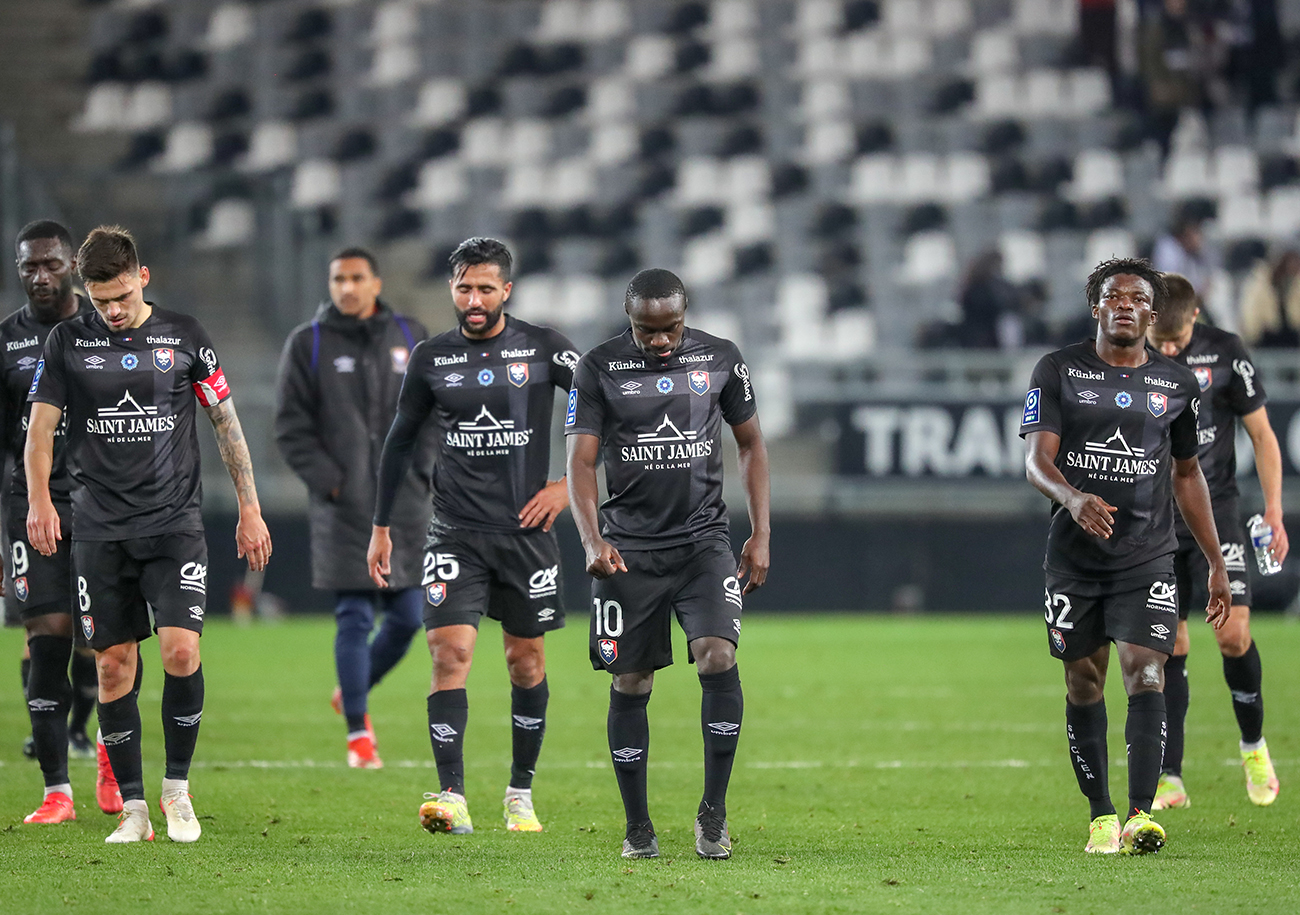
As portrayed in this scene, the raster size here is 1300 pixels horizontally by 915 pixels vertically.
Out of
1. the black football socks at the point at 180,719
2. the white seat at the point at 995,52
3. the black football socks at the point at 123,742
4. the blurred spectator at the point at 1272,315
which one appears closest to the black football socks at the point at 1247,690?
the black football socks at the point at 180,719

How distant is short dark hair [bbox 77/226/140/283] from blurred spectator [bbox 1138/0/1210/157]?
17.2 meters

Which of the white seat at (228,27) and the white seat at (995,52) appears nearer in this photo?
the white seat at (995,52)

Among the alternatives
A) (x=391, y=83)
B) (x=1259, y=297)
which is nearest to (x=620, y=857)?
(x=1259, y=297)

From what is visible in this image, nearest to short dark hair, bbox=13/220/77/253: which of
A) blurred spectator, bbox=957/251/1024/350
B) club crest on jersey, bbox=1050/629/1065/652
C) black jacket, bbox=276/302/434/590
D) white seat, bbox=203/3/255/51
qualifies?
black jacket, bbox=276/302/434/590

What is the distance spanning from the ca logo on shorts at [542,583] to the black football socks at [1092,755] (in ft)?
6.41

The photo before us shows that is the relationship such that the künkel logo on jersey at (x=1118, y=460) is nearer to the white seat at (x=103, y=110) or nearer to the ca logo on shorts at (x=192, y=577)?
the ca logo on shorts at (x=192, y=577)

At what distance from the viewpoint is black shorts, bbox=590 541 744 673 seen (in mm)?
6113

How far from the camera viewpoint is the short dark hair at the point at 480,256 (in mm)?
6703

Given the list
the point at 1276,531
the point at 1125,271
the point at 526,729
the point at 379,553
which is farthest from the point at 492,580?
the point at 1276,531

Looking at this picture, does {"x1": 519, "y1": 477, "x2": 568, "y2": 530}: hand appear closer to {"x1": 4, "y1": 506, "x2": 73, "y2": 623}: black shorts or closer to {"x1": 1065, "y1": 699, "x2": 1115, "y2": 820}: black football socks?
{"x1": 4, "y1": 506, "x2": 73, "y2": 623}: black shorts

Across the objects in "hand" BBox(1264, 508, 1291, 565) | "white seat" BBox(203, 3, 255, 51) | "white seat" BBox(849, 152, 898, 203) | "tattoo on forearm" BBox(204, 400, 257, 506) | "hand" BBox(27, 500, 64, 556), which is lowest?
"hand" BBox(1264, 508, 1291, 565)

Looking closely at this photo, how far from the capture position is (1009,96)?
22625 millimetres

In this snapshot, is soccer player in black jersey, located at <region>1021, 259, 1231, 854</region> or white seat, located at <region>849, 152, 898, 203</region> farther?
white seat, located at <region>849, 152, 898, 203</region>

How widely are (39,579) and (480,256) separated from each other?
215 cm
